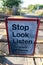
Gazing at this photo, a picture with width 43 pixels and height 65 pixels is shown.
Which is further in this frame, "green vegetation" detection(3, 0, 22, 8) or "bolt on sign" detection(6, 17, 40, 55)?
"green vegetation" detection(3, 0, 22, 8)

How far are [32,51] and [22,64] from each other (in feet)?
1.07

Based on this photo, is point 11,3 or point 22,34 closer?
point 22,34

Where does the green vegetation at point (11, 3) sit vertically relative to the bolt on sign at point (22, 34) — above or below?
below

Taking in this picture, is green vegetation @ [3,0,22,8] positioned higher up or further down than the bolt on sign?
further down

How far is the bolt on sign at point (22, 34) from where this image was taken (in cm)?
271

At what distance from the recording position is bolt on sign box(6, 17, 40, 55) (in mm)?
2709

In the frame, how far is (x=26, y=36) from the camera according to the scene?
2.83 metres

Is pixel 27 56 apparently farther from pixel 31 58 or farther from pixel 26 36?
pixel 26 36

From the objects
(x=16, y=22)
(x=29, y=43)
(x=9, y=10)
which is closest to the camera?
(x=16, y=22)

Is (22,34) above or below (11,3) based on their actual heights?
above

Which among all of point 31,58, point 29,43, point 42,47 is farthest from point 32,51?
point 42,47

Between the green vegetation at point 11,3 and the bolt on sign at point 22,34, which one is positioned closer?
the bolt on sign at point 22,34

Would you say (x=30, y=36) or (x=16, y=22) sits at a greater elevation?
(x=16, y=22)

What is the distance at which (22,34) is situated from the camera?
9.20 ft
